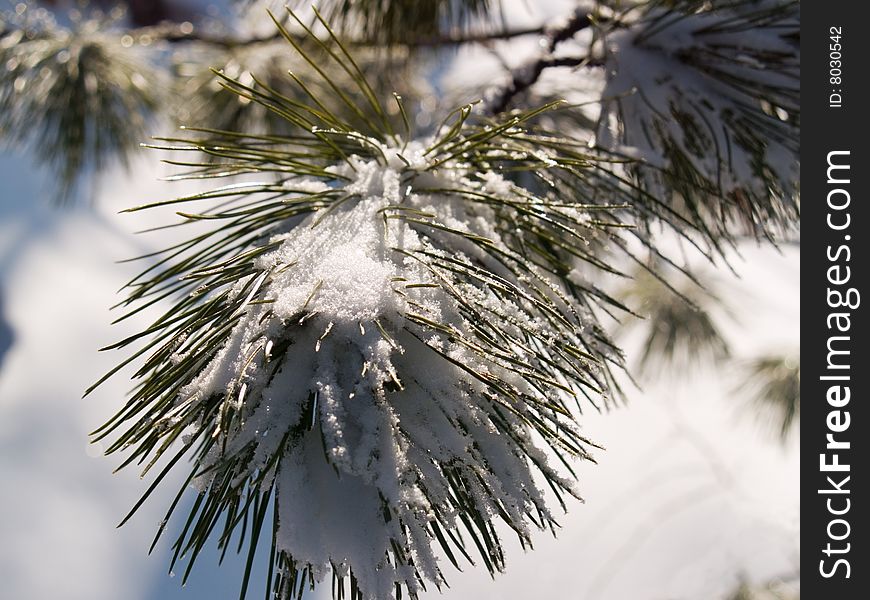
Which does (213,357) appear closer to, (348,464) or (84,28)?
(348,464)

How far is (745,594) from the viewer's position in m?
1.84

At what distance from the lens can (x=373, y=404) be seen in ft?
1.56

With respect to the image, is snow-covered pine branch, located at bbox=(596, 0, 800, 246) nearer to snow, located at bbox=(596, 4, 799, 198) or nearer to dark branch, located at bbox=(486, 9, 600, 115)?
snow, located at bbox=(596, 4, 799, 198)

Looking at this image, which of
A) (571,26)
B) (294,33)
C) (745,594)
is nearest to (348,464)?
(571,26)

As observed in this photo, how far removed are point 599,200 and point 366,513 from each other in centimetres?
47
